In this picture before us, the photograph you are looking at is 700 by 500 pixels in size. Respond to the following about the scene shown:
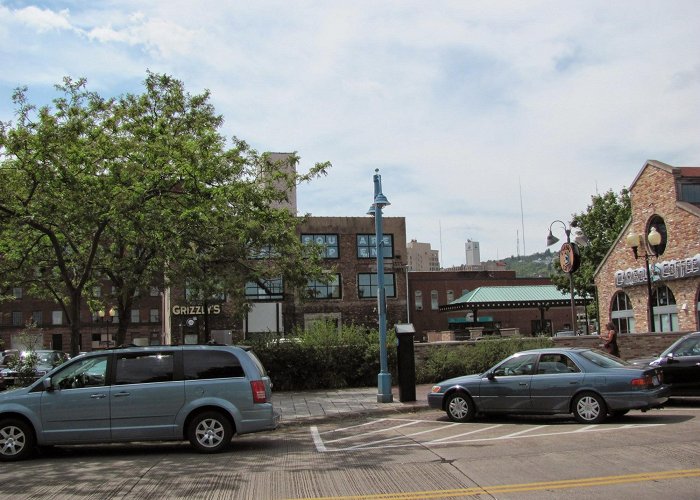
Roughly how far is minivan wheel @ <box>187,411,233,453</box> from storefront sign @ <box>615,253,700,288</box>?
78.8 feet

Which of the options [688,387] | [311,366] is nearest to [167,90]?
[311,366]

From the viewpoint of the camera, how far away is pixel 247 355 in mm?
10750

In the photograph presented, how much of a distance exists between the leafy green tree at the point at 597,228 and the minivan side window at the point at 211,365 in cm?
3816

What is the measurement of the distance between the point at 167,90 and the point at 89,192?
7114mm

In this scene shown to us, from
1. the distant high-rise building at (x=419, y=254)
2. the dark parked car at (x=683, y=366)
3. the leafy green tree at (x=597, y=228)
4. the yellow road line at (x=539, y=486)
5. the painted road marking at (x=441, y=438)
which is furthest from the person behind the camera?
the distant high-rise building at (x=419, y=254)

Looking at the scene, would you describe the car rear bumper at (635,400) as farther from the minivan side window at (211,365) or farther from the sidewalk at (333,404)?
the minivan side window at (211,365)

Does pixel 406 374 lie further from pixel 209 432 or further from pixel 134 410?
pixel 134 410

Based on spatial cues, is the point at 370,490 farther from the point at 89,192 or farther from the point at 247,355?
the point at 89,192

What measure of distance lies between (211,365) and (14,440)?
→ 3.12 metres

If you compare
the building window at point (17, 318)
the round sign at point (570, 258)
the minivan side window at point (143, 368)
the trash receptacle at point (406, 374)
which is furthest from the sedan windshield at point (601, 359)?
the building window at point (17, 318)

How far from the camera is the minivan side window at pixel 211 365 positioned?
10.4m

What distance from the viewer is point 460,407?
1314 cm

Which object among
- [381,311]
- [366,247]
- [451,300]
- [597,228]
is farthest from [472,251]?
[381,311]

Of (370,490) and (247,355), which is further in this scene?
(247,355)
